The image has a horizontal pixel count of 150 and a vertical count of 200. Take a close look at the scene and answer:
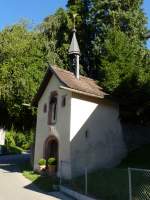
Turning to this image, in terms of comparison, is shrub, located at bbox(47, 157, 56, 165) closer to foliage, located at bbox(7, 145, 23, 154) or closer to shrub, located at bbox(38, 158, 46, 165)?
shrub, located at bbox(38, 158, 46, 165)

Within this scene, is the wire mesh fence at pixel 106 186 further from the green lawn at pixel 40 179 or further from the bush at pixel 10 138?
the bush at pixel 10 138

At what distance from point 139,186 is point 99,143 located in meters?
10.2

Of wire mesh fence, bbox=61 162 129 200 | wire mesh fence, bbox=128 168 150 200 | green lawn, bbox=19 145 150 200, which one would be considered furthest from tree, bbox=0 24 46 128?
wire mesh fence, bbox=128 168 150 200

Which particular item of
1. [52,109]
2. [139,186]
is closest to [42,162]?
[52,109]

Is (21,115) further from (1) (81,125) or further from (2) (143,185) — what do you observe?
(2) (143,185)

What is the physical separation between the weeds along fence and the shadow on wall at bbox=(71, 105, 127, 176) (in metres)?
4.05

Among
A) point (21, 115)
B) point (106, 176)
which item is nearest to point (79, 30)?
point (21, 115)

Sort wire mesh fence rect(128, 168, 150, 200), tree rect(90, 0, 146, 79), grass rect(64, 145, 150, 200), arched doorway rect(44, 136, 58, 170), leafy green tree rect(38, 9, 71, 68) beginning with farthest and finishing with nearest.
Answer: leafy green tree rect(38, 9, 71, 68)
tree rect(90, 0, 146, 79)
arched doorway rect(44, 136, 58, 170)
grass rect(64, 145, 150, 200)
wire mesh fence rect(128, 168, 150, 200)

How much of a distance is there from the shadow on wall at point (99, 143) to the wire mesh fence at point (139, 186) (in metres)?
7.00

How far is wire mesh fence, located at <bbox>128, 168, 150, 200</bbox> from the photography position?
41.4ft

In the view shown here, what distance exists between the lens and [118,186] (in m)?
14.8

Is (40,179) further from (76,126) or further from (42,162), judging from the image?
(76,126)

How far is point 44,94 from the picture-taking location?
2630 centimetres

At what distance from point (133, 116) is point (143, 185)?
42.6ft
